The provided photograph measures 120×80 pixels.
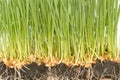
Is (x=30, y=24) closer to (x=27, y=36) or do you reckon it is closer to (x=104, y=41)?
(x=27, y=36)

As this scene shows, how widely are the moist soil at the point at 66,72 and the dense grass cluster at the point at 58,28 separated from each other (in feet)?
0.14

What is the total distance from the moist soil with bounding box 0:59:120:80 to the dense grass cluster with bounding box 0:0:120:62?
0.04 m

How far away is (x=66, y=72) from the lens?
1175 mm

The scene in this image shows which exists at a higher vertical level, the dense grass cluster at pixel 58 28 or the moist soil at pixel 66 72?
the dense grass cluster at pixel 58 28

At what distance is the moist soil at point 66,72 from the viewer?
1.17 meters

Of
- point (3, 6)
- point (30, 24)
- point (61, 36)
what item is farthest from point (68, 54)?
point (3, 6)

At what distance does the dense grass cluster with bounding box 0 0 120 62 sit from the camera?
3.74ft

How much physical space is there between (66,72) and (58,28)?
0.17 m

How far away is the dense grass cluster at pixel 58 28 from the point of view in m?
1.14

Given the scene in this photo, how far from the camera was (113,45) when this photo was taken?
1.21 meters

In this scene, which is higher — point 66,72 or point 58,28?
point 58,28

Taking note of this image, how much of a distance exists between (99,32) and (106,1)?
0.41 feet

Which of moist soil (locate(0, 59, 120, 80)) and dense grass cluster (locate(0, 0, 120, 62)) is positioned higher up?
dense grass cluster (locate(0, 0, 120, 62))

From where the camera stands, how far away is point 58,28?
1.15 meters
